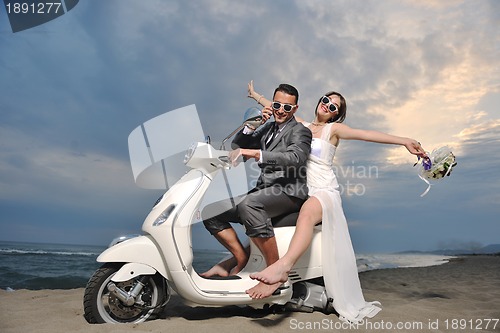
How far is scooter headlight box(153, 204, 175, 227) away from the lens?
246 centimetres

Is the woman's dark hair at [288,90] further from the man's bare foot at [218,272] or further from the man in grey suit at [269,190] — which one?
the man's bare foot at [218,272]

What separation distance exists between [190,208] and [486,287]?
13.8 feet

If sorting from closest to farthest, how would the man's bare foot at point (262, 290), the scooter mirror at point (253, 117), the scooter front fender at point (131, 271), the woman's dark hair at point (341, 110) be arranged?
the scooter front fender at point (131, 271) → the man's bare foot at point (262, 290) → the scooter mirror at point (253, 117) → the woman's dark hair at point (341, 110)

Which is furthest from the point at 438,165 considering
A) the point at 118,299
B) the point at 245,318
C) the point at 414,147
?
the point at 118,299

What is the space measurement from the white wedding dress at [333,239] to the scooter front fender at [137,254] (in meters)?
1.12

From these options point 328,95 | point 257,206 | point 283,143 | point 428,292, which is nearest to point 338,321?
point 257,206

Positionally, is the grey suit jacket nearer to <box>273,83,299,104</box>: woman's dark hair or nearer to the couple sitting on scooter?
the couple sitting on scooter

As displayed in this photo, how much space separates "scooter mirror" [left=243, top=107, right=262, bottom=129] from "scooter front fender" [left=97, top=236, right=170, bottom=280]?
3.13 ft

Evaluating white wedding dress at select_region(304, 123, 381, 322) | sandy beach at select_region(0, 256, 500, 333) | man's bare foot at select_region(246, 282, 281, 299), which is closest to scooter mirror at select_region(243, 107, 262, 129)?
white wedding dress at select_region(304, 123, 381, 322)

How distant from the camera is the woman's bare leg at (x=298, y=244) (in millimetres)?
2456

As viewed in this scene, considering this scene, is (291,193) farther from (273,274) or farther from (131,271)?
(131,271)

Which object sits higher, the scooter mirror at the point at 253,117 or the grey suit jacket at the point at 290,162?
the scooter mirror at the point at 253,117

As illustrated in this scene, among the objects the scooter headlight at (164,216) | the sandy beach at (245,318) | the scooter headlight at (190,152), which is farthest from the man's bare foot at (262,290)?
the scooter headlight at (190,152)

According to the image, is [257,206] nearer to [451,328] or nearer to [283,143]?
[283,143]
